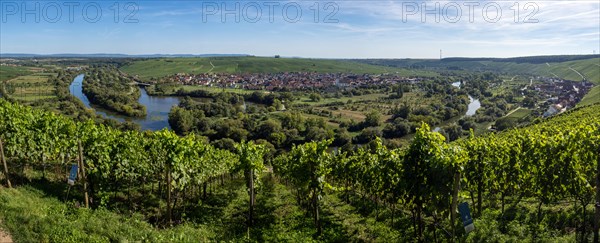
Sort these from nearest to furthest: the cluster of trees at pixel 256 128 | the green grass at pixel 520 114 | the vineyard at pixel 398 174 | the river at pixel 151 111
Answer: the vineyard at pixel 398 174
the cluster of trees at pixel 256 128
the river at pixel 151 111
the green grass at pixel 520 114

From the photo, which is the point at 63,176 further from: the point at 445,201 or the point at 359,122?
the point at 359,122

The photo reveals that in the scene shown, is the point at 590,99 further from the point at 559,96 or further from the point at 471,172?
the point at 471,172

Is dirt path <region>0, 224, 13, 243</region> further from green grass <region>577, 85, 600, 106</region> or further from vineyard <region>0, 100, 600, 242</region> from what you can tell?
green grass <region>577, 85, 600, 106</region>

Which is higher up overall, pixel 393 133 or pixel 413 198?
pixel 413 198

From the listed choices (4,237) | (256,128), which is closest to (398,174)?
(4,237)

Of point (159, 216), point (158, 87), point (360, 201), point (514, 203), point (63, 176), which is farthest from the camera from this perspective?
point (158, 87)

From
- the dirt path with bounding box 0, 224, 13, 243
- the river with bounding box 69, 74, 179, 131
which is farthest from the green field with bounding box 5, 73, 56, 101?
the dirt path with bounding box 0, 224, 13, 243

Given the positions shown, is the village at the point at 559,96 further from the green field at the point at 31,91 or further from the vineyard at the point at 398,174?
the green field at the point at 31,91

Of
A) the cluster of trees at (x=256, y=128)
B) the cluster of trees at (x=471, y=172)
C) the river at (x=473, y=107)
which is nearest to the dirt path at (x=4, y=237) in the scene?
the cluster of trees at (x=471, y=172)

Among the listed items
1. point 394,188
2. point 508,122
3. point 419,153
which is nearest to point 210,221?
point 394,188
